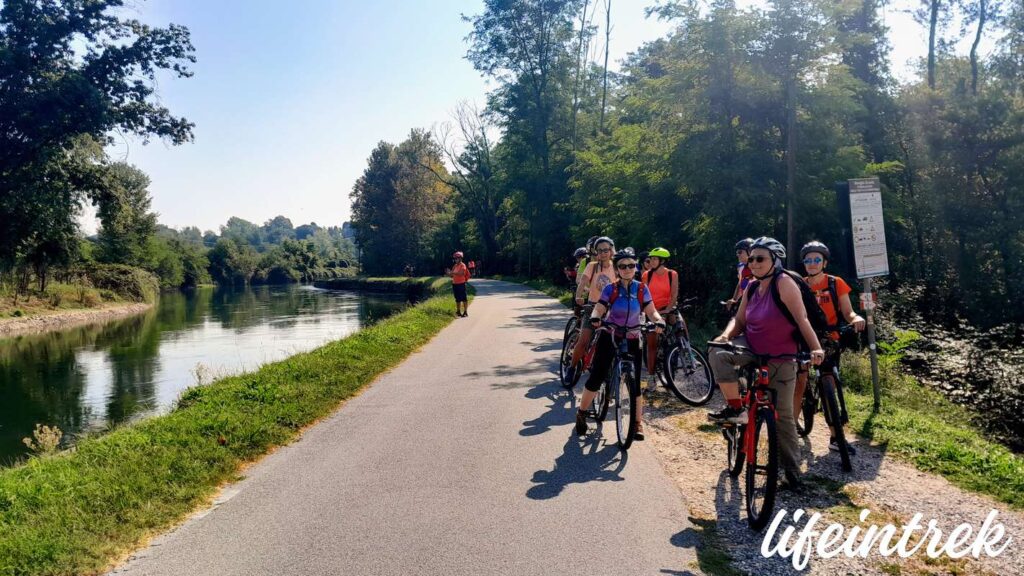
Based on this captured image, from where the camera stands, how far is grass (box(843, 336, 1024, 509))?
17.1ft

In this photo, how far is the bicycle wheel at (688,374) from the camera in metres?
8.16

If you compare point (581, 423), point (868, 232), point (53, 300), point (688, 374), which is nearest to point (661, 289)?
point (688, 374)

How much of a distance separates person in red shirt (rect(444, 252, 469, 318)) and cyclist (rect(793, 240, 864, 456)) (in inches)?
499

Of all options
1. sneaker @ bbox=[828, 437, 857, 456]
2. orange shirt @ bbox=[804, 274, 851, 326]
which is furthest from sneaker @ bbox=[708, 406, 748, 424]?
orange shirt @ bbox=[804, 274, 851, 326]

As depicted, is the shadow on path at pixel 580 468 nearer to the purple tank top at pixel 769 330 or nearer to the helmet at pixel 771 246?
the purple tank top at pixel 769 330

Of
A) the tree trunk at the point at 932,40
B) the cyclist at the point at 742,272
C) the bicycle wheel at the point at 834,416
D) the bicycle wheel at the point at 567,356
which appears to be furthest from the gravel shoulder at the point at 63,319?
the tree trunk at the point at 932,40

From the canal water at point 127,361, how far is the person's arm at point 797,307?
905 centimetres

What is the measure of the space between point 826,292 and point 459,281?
1400 centimetres

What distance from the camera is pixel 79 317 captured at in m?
38.9

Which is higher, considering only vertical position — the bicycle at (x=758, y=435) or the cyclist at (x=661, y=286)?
the cyclist at (x=661, y=286)

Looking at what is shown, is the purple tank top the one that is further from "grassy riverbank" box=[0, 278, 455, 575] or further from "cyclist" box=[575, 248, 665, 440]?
"grassy riverbank" box=[0, 278, 455, 575]

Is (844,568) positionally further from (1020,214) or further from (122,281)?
(122,281)

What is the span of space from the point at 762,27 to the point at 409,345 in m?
9.70

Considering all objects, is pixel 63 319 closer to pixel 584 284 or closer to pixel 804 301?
pixel 584 284
